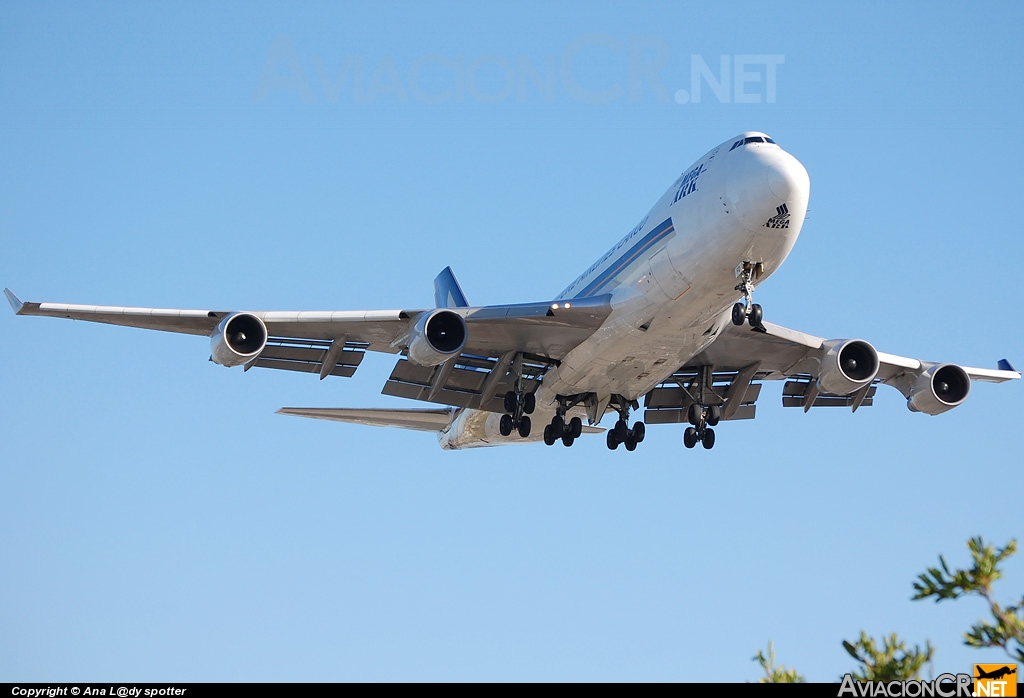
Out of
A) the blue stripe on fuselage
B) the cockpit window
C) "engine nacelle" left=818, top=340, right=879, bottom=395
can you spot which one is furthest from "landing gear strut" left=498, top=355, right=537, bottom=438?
the cockpit window

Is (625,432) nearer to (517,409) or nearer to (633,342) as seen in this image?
(517,409)

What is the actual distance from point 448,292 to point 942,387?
14087 mm

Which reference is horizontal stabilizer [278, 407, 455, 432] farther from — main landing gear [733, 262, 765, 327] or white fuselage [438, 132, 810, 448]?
main landing gear [733, 262, 765, 327]

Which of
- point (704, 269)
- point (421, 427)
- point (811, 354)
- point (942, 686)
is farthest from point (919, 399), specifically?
point (942, 686)

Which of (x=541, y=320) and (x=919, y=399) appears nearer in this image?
(x=541, y=320)

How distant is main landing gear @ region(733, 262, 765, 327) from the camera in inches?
889

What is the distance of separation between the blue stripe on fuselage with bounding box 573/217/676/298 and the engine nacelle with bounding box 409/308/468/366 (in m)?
3.36

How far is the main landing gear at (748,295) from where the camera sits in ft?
74.1

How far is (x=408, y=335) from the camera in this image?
25641 millimetres

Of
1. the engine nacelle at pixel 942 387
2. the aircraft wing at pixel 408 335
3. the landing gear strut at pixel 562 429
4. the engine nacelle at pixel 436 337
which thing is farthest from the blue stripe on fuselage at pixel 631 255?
the engine nacelle at pixel 942 387

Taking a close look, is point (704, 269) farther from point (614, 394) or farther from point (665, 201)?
point (614, 394)

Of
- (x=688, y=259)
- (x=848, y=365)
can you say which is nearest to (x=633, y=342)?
(x=688, y=259)

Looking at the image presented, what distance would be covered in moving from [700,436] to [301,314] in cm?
1076

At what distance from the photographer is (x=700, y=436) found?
2942 cm
